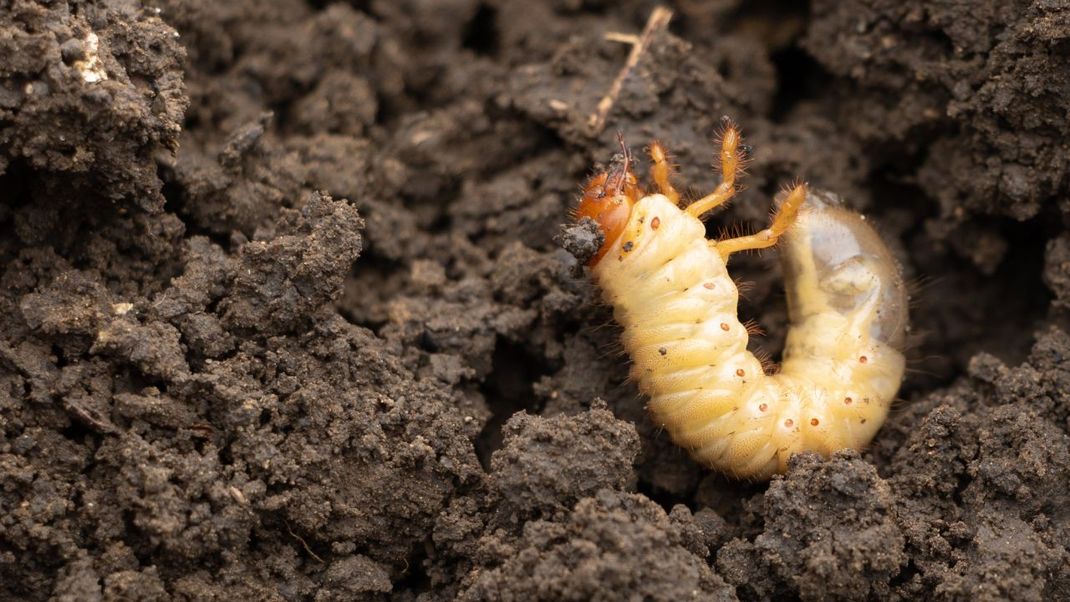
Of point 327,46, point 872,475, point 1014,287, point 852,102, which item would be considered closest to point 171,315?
point 327,46

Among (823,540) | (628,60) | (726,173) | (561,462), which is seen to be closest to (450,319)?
(561,462)

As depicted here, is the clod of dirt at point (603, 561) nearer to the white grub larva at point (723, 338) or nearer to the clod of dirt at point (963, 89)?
the white grub larva at point (723, 338)

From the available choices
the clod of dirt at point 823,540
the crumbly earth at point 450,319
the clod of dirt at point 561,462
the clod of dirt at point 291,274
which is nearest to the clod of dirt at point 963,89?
the crumbly earth at point 450,319

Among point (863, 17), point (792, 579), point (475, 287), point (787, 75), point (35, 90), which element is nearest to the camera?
point (35, 90)

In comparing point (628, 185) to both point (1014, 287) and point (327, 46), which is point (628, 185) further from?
point (1014, 287)

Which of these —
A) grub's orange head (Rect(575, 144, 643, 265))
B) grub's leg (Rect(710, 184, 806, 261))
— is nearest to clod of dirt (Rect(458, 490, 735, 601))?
grub's orange head (Rect(575, 144, 643, 265))

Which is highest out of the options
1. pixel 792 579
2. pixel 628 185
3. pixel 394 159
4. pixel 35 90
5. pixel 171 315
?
pixel 394 159
